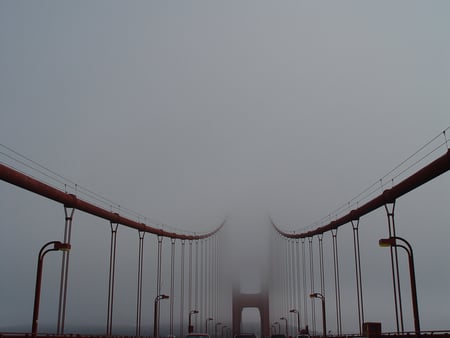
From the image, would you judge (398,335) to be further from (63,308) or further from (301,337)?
(301,337)

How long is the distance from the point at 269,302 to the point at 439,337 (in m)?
111

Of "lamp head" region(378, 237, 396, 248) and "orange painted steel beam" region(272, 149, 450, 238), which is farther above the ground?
"orange painted steel beam" region(272, 149, 450, 238)

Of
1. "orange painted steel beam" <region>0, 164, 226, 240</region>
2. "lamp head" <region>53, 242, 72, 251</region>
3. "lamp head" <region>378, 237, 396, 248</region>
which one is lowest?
"lamp head" <region>53, 242, 72, 251</region>

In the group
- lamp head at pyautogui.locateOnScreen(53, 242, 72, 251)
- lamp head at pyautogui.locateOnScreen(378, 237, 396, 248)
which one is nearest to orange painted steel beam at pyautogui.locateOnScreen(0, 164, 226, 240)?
lamp head at pyautogui.locateOnScreen(53, 242, 72, 251)

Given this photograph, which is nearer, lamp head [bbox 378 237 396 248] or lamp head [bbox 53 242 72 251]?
lamp head [bbox 53 242 72 251]

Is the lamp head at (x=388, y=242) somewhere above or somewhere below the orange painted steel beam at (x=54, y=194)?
below

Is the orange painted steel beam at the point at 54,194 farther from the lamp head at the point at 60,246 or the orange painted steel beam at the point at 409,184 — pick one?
the orange painted steel beam at the point at 409,184

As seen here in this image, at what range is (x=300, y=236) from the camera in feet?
234

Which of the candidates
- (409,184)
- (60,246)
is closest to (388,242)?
(409,184)

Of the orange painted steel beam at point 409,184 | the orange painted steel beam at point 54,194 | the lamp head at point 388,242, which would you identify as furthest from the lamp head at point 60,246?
the orange painted steel beam at point 409,184

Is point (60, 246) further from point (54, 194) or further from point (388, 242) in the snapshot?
point (388, 242)

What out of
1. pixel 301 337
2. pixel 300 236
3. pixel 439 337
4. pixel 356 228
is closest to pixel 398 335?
pixel 439 337

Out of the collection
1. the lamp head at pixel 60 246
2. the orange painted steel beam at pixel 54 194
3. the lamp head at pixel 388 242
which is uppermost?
the orange painted steel beam at pixel 54 194

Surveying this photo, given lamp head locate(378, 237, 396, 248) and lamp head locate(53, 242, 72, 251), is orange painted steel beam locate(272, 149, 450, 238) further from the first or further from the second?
lamp head locate(53, 242, 72, 251)
